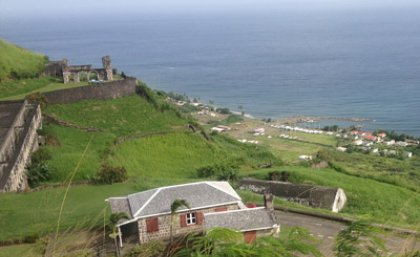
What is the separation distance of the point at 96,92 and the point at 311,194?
1787 centimetres

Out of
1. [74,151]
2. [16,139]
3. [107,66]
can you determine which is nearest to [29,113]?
[16,139]

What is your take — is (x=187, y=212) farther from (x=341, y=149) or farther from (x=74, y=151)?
(x=341, y=149)

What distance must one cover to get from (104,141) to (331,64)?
90.0 meters

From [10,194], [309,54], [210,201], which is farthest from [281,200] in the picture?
[309,54]

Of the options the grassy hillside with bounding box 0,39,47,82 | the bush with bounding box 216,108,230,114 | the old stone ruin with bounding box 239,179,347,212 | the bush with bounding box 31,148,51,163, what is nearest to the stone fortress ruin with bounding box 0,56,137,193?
the bush with bounding box 31,148,51,163

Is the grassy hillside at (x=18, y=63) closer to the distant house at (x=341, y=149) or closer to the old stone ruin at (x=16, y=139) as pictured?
the old stone ruin at (x=16, y=139)

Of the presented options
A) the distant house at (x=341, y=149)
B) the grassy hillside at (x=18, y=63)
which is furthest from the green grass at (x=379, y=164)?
the grassy hillside at (x=18, y=63)

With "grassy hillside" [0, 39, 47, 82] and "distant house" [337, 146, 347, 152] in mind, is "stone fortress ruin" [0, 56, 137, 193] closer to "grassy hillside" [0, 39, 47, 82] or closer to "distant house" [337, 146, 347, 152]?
"grassy hillside" [0, 39, 47, 82]

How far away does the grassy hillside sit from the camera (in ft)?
126

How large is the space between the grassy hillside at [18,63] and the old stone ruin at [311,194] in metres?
21.4

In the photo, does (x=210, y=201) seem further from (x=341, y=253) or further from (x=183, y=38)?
→ (x=183, y=38)

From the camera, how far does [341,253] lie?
4.36 meters

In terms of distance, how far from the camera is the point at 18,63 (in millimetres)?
40625

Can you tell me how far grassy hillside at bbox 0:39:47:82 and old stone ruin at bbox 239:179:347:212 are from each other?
70.1 ft
